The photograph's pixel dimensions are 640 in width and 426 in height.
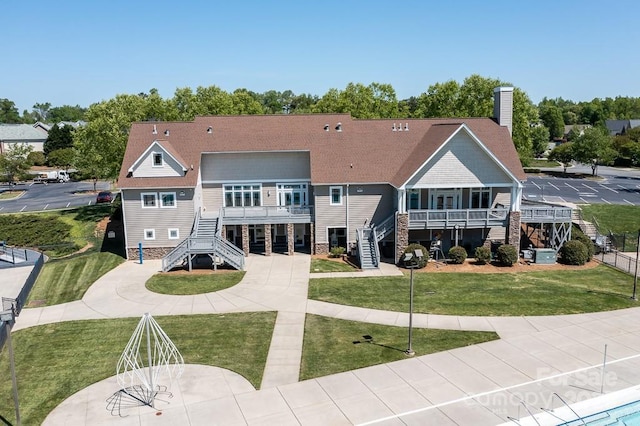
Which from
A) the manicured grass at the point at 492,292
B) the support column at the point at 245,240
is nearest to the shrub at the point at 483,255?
the manicured grass at the point at 492,292

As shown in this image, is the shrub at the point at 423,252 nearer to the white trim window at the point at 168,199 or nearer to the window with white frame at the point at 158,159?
the white trim window at the point at 168,199

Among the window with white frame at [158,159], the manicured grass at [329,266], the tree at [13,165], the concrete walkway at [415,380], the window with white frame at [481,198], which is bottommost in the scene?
the concrete walkway at [415,380]

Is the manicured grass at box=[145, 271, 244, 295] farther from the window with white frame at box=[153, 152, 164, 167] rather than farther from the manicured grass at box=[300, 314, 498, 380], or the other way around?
the window with white frame at box=[153, 152, 164, 167]

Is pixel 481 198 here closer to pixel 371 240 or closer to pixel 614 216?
pixel 371 240

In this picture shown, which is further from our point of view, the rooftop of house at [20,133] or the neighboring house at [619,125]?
the neighboring house at [619,125]

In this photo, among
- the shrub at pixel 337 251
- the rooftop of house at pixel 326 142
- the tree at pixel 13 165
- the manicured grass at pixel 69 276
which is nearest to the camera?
the manicured grass at pixel 69 276

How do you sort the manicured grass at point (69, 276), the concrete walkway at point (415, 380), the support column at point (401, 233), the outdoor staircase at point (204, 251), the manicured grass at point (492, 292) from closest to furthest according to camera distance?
1. the concrete walkway at point (415, 380)
2. the manicured grass at point (492, 292)
3. the manicured grass at point (69, 276)
4. the outdoor staircase at point (204, 251)
5. the support column at point (401, 233)

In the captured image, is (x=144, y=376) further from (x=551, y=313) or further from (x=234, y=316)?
(x=551, y=313)
